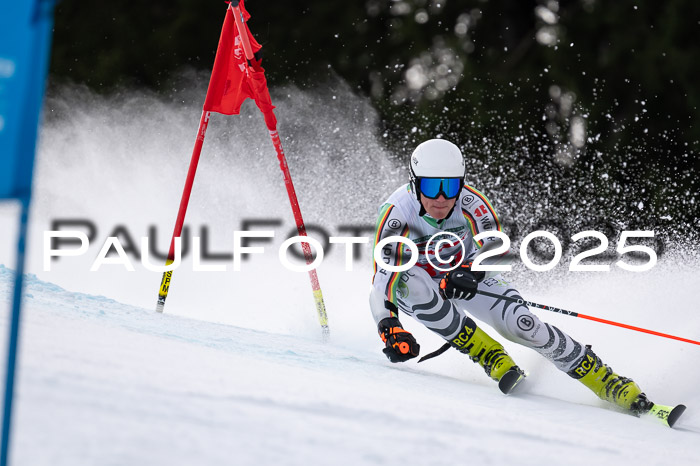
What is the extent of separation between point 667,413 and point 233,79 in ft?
10.8

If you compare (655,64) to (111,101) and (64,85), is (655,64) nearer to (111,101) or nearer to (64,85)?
(111,101)

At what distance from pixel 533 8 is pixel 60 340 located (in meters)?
17.3

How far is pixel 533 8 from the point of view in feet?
63.1

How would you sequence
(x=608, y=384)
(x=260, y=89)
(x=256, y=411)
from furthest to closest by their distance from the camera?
1. (x=260, y=89)
2. (x=608, y=384)
3. (x=256, y=411)

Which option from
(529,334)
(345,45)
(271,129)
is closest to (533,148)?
(345,45)

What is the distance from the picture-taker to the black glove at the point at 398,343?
14.4ft

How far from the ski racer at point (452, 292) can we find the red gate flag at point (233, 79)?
4.54ft

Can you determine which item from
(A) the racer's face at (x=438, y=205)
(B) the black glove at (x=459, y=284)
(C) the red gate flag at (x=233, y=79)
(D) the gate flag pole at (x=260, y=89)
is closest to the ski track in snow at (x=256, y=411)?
(B) the black glove at (x=459, y=284)

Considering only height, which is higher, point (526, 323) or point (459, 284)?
point (459, 284)

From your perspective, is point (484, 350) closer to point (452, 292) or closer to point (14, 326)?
point (452, 292)

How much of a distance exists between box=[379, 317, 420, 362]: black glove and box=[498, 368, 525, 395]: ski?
0.45 m

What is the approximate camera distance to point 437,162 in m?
4.63

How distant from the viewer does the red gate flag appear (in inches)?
226

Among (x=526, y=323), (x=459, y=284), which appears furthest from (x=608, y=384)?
(x=459, y=284)
